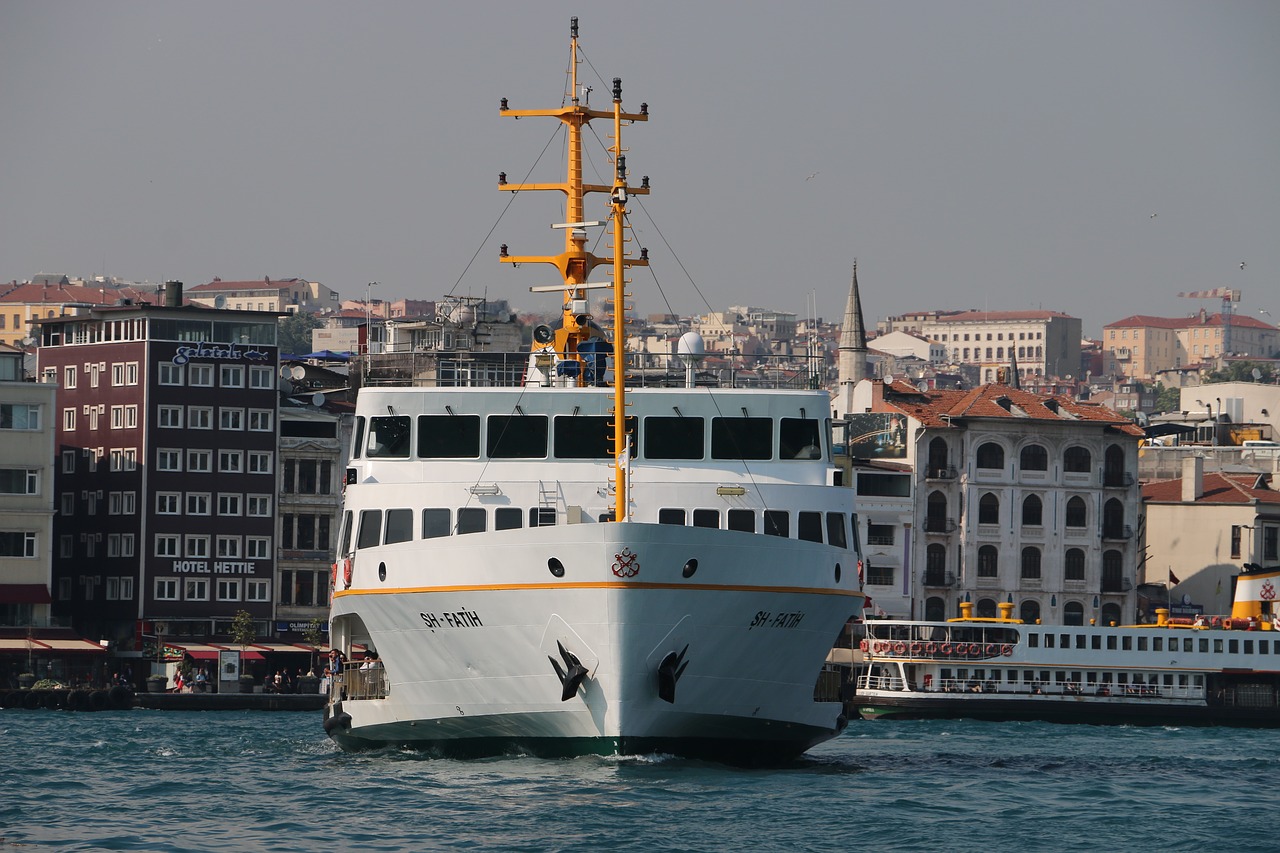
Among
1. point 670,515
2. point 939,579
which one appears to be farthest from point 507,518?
point 939,579

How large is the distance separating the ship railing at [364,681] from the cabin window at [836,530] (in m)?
8.00

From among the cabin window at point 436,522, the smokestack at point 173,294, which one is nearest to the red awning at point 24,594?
the smokestack at point 173,294

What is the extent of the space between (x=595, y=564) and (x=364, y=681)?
329 inches

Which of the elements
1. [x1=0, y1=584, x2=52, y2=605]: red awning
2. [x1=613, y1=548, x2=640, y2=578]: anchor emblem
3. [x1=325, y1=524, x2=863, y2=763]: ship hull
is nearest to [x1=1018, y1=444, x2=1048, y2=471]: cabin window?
[x1=0, y1=584, x2=52, y2=605]: red awning

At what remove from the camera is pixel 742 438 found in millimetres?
38094

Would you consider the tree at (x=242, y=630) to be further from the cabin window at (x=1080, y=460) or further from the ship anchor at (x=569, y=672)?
the ship anchor at (x=569, y=672)

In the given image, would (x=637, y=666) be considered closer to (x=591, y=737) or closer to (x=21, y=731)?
(x=591, y=737)

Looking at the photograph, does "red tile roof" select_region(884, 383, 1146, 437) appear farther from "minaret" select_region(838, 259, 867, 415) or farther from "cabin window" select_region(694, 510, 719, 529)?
"cabin window" select_region(694, 510, 719, 529)

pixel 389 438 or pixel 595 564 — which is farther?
pixel 389 438

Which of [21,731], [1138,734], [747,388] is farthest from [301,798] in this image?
[1138,734]

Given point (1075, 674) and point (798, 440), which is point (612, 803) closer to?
point (798, 440)

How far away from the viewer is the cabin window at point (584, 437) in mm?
37281

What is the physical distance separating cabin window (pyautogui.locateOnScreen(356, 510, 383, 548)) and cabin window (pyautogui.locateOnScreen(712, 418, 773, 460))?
576 centimetres

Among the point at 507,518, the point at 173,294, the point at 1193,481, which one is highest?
the point at 173,294
